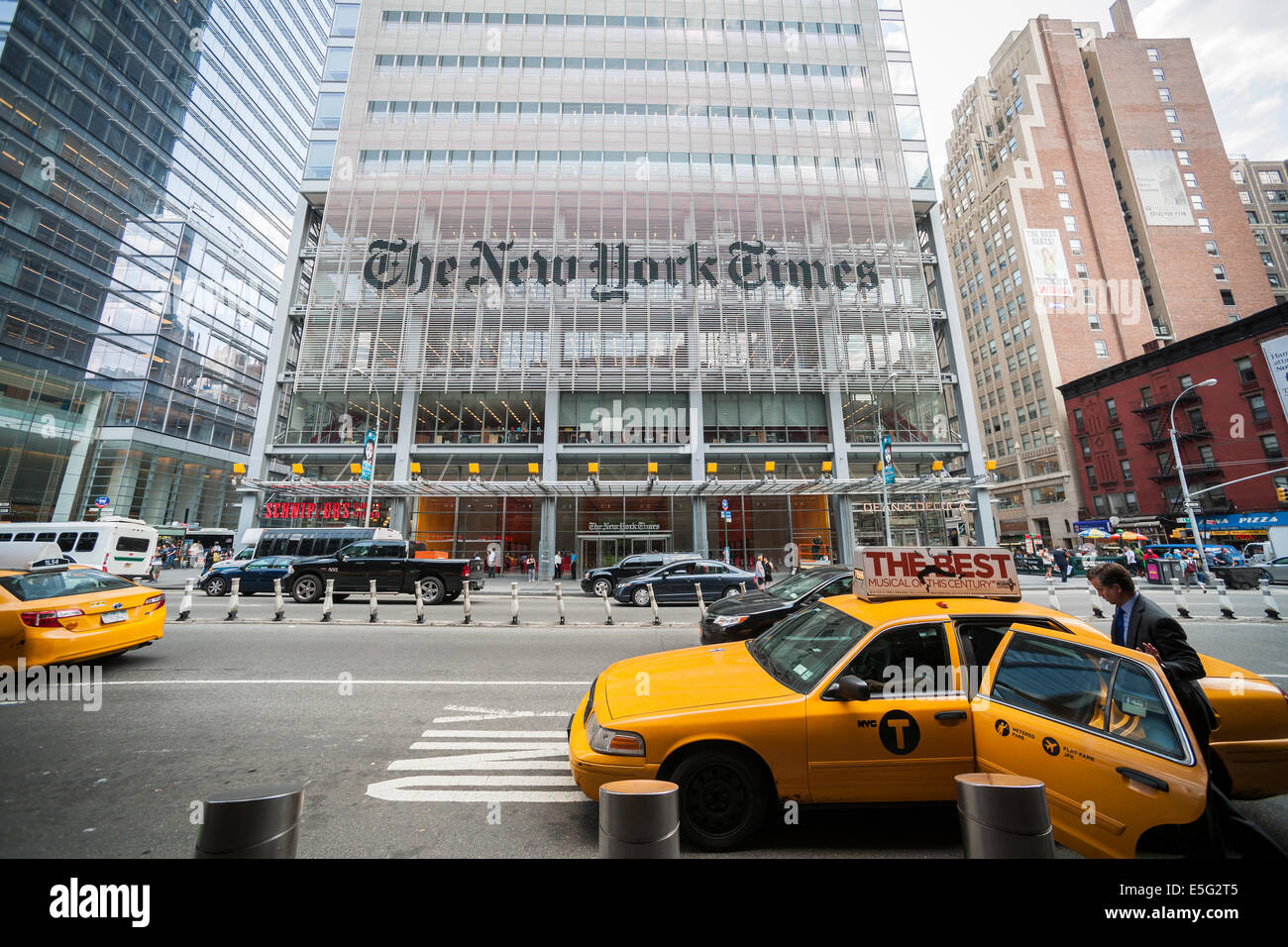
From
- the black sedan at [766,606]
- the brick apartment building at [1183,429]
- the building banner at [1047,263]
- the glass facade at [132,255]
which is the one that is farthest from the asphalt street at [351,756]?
the building banner at [1047,263]

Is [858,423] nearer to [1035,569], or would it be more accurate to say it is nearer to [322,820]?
[1035,569]

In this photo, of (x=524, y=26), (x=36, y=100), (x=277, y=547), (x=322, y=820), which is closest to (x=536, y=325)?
(x=277, y=547)

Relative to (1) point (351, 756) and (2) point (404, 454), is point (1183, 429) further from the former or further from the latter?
(1) point (351, 756)

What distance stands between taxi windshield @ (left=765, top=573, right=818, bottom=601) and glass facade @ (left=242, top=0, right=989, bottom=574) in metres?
14.4

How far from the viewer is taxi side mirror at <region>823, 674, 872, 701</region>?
320 cm

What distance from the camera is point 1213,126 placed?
58094 millimetres

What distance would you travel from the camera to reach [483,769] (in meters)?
4.24

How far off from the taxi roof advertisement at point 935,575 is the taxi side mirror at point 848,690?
1.29 metres

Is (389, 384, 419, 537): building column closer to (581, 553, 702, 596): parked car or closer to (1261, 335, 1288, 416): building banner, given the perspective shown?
(581, 553, 702, 596): parked car

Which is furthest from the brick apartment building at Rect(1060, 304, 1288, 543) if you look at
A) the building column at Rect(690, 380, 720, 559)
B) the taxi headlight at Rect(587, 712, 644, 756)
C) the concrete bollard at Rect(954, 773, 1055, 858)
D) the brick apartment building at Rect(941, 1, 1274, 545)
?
the taxi headlight at Rect(587, 712, 644, 756)

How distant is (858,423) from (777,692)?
1084 inches

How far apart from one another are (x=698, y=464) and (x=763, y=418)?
15.4 ft

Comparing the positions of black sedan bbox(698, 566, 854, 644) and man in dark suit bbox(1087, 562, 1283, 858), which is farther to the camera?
black sedan bbox(698, 566, 854, 644)

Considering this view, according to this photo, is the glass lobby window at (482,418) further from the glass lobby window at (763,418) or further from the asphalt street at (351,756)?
the asphalt street at (351,756)
